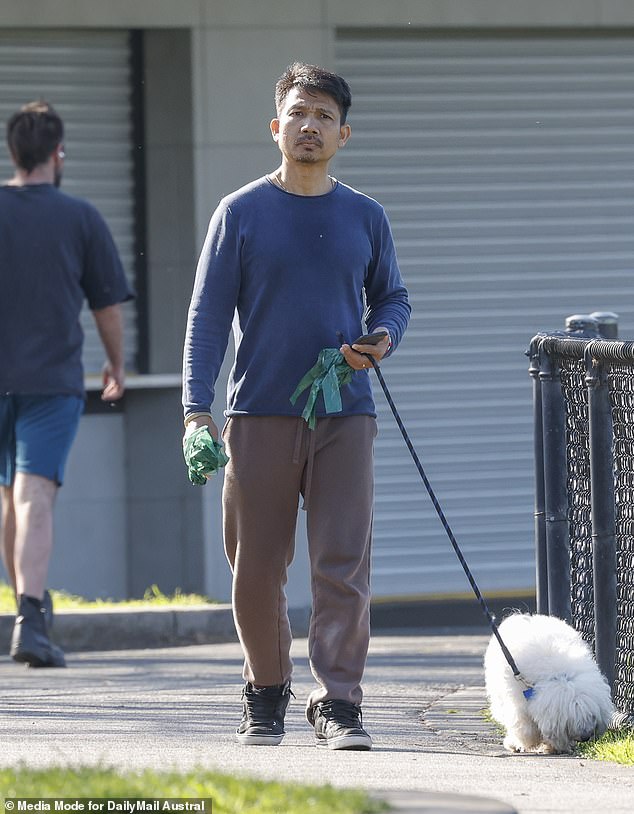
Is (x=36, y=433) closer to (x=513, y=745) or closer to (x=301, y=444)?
(x=301, y=444)

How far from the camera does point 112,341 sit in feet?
28.8

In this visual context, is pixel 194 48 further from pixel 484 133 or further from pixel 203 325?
pixel 203 325

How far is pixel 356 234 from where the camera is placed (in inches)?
221

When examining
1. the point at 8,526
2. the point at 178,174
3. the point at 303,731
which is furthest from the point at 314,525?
the point at 178,174

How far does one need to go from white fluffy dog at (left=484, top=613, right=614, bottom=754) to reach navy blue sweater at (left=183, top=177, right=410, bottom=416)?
0.89 meters

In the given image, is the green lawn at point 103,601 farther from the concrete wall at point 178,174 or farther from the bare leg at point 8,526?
the bare leg at point 8,526

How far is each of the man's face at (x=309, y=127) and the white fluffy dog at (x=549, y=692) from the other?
5.23 feet

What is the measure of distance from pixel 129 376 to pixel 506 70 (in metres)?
2.87

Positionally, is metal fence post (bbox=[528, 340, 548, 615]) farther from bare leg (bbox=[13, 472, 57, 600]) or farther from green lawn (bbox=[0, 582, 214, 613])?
green lawn (bbox=[0, 582, 214, 613])

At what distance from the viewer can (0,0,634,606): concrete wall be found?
34.1ft

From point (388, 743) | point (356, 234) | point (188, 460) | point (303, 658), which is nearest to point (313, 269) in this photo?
point (356, 234)

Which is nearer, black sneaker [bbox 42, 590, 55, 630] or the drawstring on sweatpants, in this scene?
the drawstring on sweatpants

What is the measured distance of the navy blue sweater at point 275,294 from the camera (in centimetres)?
552

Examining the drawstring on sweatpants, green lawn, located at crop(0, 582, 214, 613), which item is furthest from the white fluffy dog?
green lawn, located at crop(0, 582, 214, 613)
